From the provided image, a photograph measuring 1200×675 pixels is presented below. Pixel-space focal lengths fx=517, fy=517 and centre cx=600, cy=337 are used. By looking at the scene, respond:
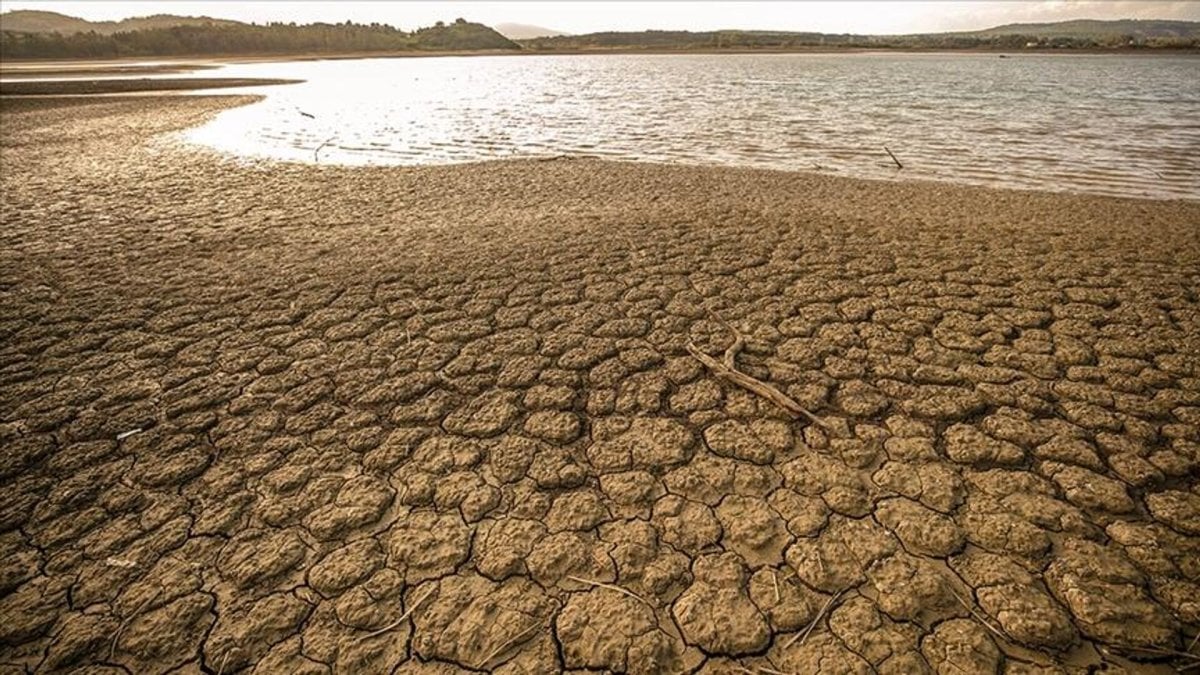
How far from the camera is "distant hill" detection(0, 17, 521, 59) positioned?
6100 cm

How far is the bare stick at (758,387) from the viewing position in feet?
9.38

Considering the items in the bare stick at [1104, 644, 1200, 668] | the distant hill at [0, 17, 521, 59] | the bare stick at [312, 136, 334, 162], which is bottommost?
the bare stick at [1104, 644, 1200, 668]

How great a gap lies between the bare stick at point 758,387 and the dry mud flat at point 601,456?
0.24 ft

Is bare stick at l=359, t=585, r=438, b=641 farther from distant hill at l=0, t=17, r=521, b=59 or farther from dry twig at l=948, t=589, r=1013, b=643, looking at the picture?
distant hill at l=0, t=17, r=521, b=59

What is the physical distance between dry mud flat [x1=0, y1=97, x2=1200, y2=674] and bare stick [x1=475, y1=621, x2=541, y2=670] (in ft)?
0.06

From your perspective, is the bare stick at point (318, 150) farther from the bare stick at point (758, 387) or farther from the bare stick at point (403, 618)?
the bare stick at point (403, 618)

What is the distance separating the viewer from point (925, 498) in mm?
2316

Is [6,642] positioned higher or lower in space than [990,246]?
lower

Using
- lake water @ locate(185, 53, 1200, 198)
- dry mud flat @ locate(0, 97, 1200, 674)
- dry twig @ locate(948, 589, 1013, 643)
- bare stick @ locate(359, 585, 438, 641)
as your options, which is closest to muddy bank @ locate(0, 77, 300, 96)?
lake water @ locate(185, 53, 1200, 198)

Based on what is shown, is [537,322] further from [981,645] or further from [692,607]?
[981,645]

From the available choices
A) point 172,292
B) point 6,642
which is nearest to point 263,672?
point 6,642

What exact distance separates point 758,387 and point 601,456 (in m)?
1.07

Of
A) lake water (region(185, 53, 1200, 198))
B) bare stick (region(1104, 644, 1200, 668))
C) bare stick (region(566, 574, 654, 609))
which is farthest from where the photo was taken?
lake water (region(185, 53, 1200, 198))

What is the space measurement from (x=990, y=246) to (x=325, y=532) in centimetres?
614
